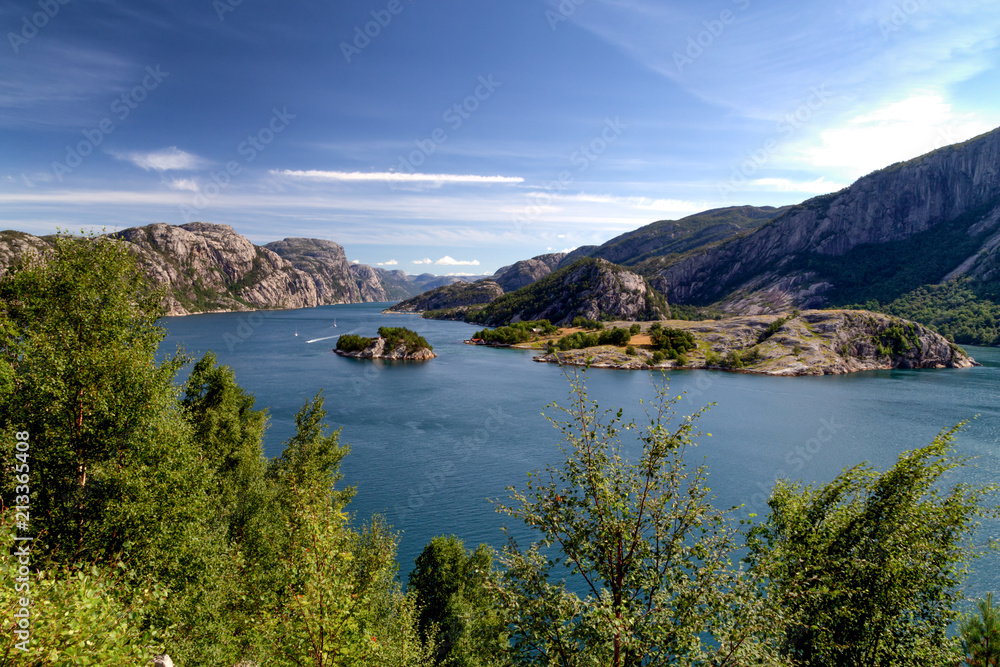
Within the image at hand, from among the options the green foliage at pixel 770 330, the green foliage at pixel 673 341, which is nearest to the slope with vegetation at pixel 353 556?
the green foliage at pixel 673 341

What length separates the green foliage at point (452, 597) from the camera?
25891mm

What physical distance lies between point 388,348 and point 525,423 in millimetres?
82903

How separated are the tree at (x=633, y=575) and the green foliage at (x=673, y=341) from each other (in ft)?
459

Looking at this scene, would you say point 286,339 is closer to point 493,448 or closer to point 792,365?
point 493,448

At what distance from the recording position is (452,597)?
28281 mm

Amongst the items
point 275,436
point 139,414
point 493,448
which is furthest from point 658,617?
point 275,436

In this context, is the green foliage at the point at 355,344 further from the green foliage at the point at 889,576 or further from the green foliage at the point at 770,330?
the green foliage at the point at 889,576

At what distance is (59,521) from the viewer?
1309cm

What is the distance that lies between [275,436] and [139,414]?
51.3 m

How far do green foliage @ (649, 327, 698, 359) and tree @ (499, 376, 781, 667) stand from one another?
140053mm

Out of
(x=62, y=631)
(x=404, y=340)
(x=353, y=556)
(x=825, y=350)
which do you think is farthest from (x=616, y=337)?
(x=62, y=631)

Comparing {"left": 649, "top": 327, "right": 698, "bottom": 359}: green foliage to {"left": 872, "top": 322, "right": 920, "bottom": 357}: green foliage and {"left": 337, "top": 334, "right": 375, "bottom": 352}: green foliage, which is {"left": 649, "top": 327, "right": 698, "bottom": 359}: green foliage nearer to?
{"left": 872, "top": 322, "right": 920, "bottom": 357}: green foliage

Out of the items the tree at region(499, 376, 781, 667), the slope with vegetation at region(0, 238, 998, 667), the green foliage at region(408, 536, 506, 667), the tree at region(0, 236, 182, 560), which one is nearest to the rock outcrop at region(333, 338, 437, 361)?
the green foliage at region(408, 536, 506, 667)

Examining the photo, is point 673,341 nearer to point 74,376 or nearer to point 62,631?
point 74,376
